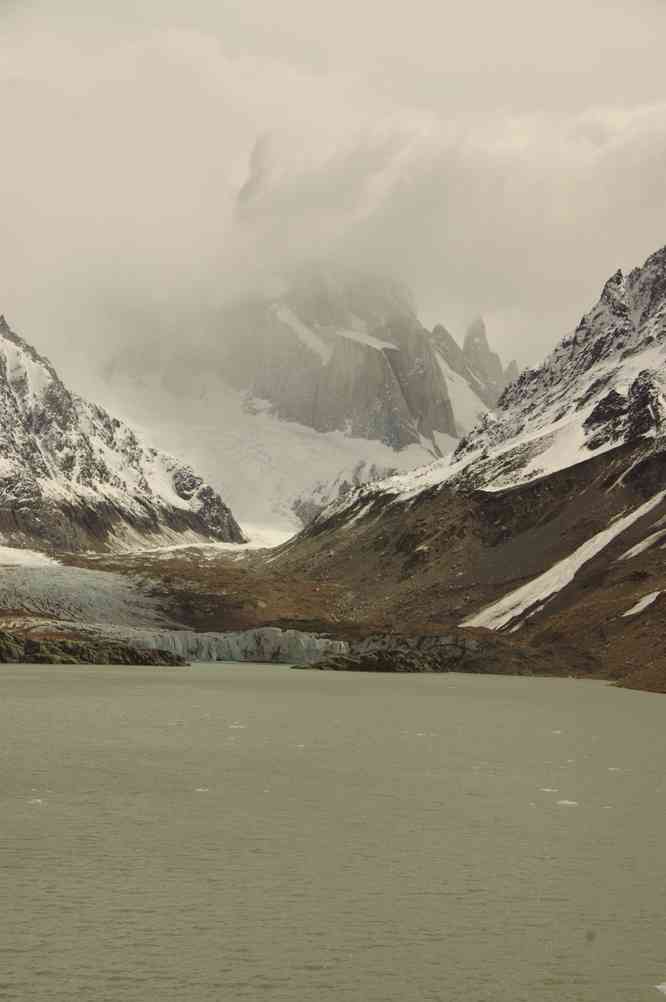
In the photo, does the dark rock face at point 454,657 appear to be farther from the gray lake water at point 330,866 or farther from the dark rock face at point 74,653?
the gray lake water at point 330,866

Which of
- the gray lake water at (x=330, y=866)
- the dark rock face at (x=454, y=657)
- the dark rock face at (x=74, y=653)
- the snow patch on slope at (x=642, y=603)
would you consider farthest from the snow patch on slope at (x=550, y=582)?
the gray lake water at (x=330, y=866)

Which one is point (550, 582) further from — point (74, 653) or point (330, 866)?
point (330, 866)

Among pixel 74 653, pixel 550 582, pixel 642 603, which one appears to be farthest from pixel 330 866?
pixel 550 582

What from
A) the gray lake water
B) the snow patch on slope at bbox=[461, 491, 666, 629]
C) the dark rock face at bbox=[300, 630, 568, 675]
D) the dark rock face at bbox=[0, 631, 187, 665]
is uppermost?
the snow patch on slope at bbox=[461, 491, 666, 629]

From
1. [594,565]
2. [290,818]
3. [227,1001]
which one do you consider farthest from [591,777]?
[594,565]

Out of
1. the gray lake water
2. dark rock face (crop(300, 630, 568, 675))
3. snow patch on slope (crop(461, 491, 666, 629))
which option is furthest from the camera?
snow patch on slope (crop(461, 491, 666, 629))

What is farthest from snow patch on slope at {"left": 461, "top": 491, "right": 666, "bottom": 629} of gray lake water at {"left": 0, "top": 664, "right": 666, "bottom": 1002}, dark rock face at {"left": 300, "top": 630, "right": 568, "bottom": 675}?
gray lake water at {"left": 0, "top": 664, "right": 666, "bottom": 1002}

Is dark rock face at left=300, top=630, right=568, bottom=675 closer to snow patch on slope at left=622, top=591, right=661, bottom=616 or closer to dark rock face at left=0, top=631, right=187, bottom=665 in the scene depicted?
snow patch on slope at left=622, top=591, right=661, bottom=616
